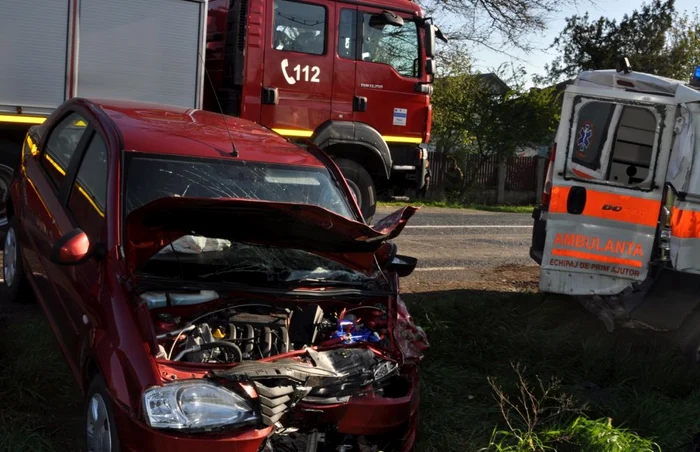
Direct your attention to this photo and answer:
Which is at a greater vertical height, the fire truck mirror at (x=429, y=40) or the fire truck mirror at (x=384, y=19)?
the fire truck mirror at (x=384, y=19)

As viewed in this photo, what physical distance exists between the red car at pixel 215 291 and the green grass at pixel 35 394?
1.02 ft

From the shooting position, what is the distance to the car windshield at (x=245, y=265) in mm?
4035

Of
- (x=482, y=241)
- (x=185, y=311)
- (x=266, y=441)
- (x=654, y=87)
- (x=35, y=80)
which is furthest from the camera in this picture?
(x=482, y=241)

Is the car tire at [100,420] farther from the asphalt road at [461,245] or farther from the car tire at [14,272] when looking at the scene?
the asphalt road at [461,245]

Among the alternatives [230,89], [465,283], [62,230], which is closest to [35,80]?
[230,89]

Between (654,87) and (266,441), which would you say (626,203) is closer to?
(654,87)

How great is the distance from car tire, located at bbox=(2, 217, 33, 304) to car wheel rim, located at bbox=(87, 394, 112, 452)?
2258 mm

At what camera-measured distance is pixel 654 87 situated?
5.99 meters

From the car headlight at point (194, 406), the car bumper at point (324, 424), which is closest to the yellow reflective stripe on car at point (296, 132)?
the car bumper at point (324, 424)

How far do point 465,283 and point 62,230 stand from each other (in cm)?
467

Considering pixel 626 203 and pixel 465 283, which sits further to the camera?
pixel 465 283

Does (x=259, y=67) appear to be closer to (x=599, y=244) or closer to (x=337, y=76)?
(x=337, y=76)

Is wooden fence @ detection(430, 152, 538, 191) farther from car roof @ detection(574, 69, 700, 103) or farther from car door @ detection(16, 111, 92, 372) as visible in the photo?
car door @ detection(16, 111, 92, 372)

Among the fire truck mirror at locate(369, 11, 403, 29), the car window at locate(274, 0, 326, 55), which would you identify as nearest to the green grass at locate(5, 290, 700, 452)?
the car window at locate(274, 0, 326, 55)
